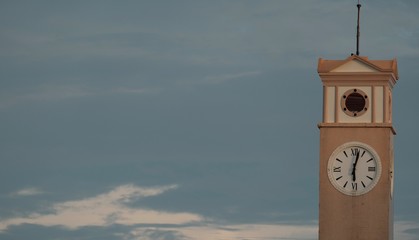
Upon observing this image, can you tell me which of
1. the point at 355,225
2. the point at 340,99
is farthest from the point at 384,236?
the point at 340,99

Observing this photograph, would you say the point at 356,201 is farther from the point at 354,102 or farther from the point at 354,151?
the point at 354,102

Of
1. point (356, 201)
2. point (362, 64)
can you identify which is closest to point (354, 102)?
point (362, 64)

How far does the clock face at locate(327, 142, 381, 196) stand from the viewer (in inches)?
2532

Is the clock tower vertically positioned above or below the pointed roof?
below

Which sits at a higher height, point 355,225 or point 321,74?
point 321,74

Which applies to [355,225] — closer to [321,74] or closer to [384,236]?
[384,236]

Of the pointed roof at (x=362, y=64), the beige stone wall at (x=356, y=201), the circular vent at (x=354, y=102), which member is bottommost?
the beige stone wall at (x=356, y=201)

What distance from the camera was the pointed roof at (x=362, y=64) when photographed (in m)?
64.3

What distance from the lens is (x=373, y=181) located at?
2530 inches

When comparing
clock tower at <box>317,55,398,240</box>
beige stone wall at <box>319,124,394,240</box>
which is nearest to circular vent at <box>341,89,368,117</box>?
clock tower at <box>317,55,398,240</box>

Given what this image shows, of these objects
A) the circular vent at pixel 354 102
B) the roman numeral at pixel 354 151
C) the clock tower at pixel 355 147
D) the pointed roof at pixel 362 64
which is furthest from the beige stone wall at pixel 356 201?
the pointed roof at pixel 362 64

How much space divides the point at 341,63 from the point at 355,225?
6561mm

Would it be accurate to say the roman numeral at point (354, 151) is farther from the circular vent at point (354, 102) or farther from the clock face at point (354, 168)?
the circular vent at point (354, 102)

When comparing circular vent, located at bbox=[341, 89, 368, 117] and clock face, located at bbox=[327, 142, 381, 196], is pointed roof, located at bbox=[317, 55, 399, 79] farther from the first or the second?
clock face, located at bbox=[327, 142, 381, 196]
